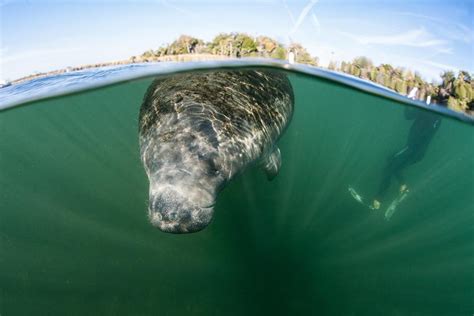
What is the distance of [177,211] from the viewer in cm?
335

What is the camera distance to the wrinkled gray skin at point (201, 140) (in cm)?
348

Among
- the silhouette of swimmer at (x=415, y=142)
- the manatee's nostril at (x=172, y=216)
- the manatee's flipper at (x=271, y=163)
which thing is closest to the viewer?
the manatee's nostril at (x=172, y=216)

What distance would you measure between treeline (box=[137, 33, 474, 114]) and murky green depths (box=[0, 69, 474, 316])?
2510 millimetres

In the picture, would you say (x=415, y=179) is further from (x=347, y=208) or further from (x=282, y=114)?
(x=282, y=114)

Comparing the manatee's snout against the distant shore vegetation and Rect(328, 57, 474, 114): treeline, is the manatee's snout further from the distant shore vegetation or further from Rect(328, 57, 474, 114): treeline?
Rect(328, 57, 474, 114): treeline

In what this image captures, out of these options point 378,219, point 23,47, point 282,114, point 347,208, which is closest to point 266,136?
point 282,114

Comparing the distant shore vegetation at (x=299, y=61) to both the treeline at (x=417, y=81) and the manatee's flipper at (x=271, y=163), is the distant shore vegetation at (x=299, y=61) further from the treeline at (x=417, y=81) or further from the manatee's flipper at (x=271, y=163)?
the manatee's flipper at (x=271, y=163)

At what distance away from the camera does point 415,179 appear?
19.3 m

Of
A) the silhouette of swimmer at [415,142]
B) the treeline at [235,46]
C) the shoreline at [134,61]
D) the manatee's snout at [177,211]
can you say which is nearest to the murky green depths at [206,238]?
the silhouette of swimmer at [415,142]

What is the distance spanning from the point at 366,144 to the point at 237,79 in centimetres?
1867

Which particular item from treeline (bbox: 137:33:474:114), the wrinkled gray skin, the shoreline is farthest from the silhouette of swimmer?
the shoreline

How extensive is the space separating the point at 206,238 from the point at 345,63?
5.87 metres

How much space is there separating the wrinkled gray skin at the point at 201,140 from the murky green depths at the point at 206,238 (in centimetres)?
124

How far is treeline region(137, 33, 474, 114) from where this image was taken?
7484mm
